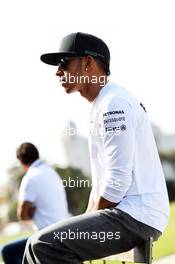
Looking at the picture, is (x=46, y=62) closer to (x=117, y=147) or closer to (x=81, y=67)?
(x=81, y=67)

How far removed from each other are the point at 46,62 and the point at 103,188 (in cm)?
83

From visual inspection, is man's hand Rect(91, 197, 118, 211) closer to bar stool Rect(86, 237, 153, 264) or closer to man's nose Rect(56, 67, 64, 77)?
bar stool Rect(86, 237, 153, 264)

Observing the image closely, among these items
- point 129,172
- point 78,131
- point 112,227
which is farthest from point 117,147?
point 78,131

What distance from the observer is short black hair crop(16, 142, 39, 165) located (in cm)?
715

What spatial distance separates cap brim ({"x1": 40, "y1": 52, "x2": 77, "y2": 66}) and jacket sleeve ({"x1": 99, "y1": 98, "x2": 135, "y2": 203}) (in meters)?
0.45

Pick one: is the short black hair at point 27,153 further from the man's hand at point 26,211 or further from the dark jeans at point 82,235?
the dark jeans at point 82,235

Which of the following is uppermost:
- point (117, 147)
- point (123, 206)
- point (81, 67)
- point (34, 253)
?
point (81, 67)

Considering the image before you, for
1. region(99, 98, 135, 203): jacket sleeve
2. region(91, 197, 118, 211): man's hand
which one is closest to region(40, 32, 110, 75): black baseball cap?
region(99, 98, 135, 203): jacket sleeve

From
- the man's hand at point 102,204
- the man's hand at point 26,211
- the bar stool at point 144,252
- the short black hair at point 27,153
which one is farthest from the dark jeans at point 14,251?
the man's hand at point 102,204

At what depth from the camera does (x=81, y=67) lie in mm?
3934

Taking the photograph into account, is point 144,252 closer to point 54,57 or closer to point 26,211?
point 54,57

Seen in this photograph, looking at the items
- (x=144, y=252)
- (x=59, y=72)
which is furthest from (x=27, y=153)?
(x=144, y=252)

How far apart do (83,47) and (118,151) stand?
0.66 meters

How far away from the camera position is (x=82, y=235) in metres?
3.62
